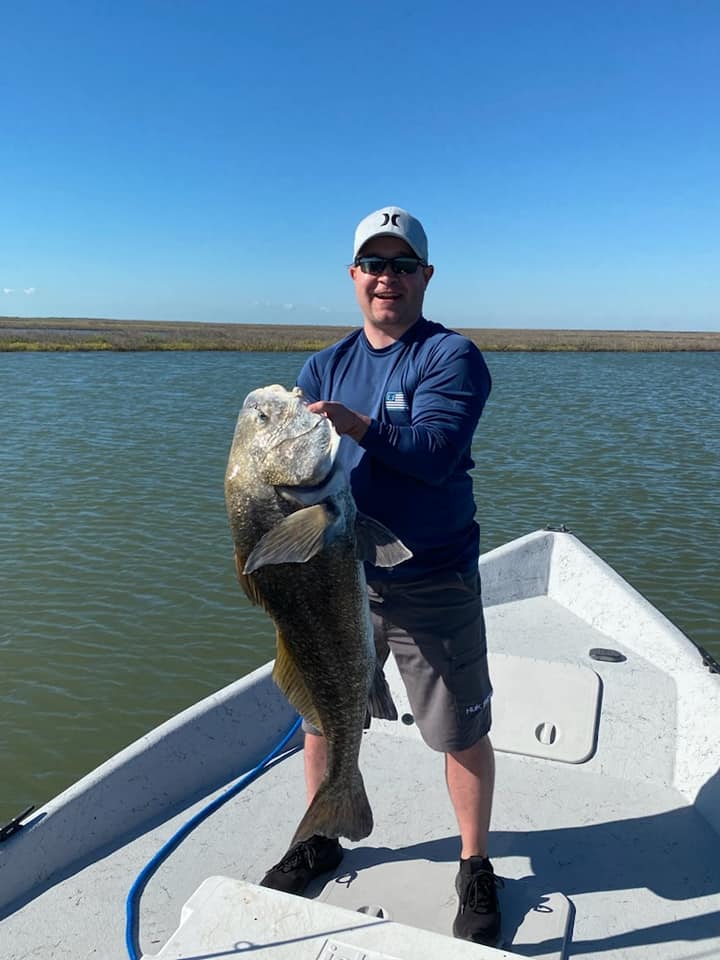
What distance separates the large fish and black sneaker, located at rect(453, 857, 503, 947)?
706mm

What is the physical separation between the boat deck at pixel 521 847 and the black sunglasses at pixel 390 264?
7.98 ft

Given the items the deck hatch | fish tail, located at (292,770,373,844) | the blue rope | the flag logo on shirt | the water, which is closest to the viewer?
the flag logo on shirt

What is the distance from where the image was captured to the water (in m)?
7.79

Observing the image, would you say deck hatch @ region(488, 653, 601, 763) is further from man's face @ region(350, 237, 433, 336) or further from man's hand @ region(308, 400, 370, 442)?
man's hand @ region(308, 400, 370, 442)

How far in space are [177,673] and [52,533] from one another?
5588mm

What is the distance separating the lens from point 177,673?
27.4 ft

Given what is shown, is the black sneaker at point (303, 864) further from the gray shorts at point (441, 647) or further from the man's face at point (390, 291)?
the man's face at point (390, 291)

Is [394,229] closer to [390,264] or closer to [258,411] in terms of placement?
[390,264]

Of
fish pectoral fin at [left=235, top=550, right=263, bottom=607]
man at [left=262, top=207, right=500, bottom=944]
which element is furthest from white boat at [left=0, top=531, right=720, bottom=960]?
fish pectoral fin at [left=235, top=550, right=263, bottom=607]

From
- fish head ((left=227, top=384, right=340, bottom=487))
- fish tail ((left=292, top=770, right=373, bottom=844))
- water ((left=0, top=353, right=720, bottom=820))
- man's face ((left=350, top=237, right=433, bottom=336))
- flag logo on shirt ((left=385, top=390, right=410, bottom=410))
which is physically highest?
man's face ((left=350, top=237, right=433, bottom=336))

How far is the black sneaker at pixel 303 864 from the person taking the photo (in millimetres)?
3590

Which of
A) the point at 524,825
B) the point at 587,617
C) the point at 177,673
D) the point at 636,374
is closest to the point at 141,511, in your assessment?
the point at 177,673

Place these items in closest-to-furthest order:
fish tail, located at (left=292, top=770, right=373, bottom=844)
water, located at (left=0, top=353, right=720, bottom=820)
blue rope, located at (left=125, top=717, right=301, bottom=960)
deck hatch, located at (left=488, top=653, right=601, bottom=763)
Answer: fish tail, located at (left=292, top=770, right=373, bottom=844) < blue rope, located at (left=125, top=717, right=301, bottom=960) < deck hatch, located at (left=488, top=653, right=601, bottom=763) < water, located at (left=0, top=353, right=720, bottom=820)

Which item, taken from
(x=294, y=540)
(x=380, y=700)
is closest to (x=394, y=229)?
(x=294, y=540)
